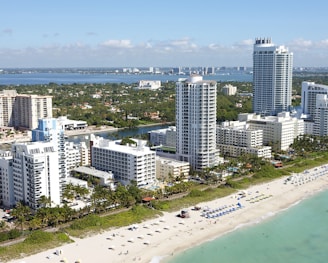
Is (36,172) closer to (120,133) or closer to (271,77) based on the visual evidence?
(120,133)

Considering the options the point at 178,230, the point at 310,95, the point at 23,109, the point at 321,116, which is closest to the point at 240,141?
the point at 321,116

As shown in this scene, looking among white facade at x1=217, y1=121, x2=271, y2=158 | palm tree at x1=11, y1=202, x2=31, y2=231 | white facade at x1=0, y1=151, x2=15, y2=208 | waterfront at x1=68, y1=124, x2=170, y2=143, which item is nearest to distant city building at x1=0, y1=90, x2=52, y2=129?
waterfront at x1=68, y1=124, x2=170, y2=143

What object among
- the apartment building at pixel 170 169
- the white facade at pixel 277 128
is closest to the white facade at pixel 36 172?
the apartment building at pixel 170 169

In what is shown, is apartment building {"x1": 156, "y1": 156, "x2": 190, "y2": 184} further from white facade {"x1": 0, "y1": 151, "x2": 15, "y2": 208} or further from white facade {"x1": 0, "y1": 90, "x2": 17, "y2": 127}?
white facade {"x1": 0, "y1": 90, "x2": 17, "y2": 127}

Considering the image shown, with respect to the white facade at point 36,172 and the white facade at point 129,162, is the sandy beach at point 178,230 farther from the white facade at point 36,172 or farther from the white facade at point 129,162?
the white facade at point 129,162

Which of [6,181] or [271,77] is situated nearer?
[6,181]

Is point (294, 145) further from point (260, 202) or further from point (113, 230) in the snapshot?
point (113, 230)
